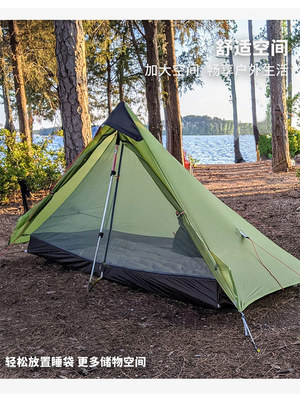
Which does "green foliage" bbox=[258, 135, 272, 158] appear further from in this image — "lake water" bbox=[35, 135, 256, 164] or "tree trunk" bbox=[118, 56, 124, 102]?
"tree trunk" bbox=[118, 56, 124, 102]

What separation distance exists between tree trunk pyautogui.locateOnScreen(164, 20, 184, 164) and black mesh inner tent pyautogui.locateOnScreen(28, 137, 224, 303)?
5.59 meters

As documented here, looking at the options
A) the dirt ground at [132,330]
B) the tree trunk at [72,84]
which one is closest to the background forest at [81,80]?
the tree trunk at [72,84]

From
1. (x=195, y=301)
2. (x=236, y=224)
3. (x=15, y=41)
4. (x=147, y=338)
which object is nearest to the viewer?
(x=147, y=338)

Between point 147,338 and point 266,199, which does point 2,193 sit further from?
point 147,338

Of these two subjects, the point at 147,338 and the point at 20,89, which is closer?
the point at 147,338

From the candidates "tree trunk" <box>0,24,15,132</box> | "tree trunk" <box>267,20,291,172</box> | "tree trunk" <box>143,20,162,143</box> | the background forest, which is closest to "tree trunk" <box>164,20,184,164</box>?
the background forest

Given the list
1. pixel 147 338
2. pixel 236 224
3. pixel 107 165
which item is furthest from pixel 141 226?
pixel 147 338

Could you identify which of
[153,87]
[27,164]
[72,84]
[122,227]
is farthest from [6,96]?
[122,227]

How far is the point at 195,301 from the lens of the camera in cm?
341

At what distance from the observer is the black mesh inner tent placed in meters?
3.89

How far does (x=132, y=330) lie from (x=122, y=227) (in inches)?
57.0

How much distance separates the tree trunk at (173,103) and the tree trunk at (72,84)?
4837mm

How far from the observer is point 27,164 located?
7996 millimetres

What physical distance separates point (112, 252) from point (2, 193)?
4.15m
